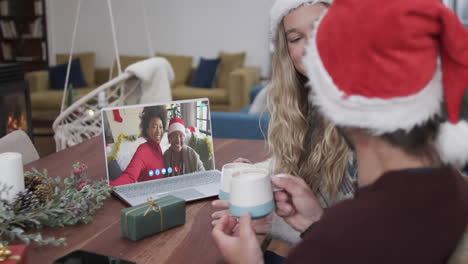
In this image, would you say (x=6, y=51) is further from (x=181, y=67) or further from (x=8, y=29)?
(x=181, y=67)

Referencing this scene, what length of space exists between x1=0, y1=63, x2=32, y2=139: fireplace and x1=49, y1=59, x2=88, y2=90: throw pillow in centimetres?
289

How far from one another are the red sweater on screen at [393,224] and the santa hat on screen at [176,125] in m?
0.79

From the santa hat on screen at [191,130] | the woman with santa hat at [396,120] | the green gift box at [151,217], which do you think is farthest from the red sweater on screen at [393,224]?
the santa hat on screen at [191,130]

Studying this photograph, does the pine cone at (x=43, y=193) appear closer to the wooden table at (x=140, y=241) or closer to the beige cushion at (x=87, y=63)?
the wooden table at (x=140, y=241)

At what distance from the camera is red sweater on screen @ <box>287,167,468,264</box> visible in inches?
27.6

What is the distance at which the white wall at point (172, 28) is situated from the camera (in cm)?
647

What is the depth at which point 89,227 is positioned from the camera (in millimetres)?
1149

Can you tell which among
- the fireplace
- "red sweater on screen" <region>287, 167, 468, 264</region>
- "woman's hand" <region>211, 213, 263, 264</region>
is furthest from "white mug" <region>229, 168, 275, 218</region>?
the fireplace

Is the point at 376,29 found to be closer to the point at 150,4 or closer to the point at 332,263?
the point at 332,263

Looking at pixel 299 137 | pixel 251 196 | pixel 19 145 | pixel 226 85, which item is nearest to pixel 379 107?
pixel 251 196

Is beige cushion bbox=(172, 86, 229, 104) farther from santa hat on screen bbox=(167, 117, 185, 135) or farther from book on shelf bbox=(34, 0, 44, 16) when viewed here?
santa hat on screen bbox=(167, 117, 185, 135)

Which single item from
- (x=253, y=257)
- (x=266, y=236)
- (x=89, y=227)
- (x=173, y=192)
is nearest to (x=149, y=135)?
(x=173, y=192)

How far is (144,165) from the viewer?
1422 mm

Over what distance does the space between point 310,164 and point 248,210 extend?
21.3 inches
